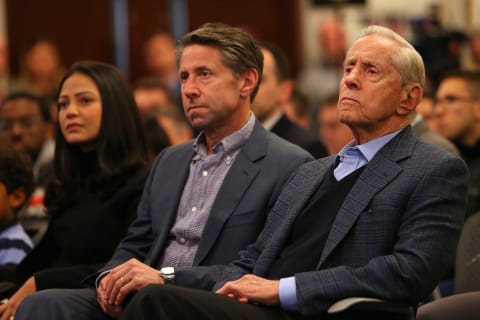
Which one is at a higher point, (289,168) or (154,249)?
(289,168)

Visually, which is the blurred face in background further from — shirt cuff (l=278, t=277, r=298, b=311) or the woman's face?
shirt cuff (l=278, t=277, r=298, b=311)

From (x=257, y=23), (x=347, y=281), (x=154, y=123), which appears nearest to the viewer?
(x=347, y=281)

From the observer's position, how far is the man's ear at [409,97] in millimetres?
3082

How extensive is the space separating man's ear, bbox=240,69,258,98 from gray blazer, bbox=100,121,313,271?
0.42 feet

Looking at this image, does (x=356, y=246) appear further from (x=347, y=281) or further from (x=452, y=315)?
(x=452, y=315)

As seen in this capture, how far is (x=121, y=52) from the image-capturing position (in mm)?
10336

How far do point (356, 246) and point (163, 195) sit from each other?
0.95 metres

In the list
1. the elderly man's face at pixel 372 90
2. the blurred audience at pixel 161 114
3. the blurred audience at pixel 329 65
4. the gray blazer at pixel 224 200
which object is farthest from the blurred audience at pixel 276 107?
the blurred audience at pixel 329 65

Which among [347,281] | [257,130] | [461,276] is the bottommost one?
[461,276]

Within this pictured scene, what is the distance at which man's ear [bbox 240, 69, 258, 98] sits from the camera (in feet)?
11.8

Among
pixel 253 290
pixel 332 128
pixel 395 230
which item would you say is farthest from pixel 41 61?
pixel 395 230

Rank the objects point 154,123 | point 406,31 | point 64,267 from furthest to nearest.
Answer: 1. point 406,31
2. point 154,123
3. point 64,267

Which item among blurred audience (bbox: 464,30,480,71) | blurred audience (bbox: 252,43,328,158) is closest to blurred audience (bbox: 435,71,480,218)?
blurred audience (bbox: 252,43,328,158)

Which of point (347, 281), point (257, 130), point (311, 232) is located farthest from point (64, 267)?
point (347, 281)
